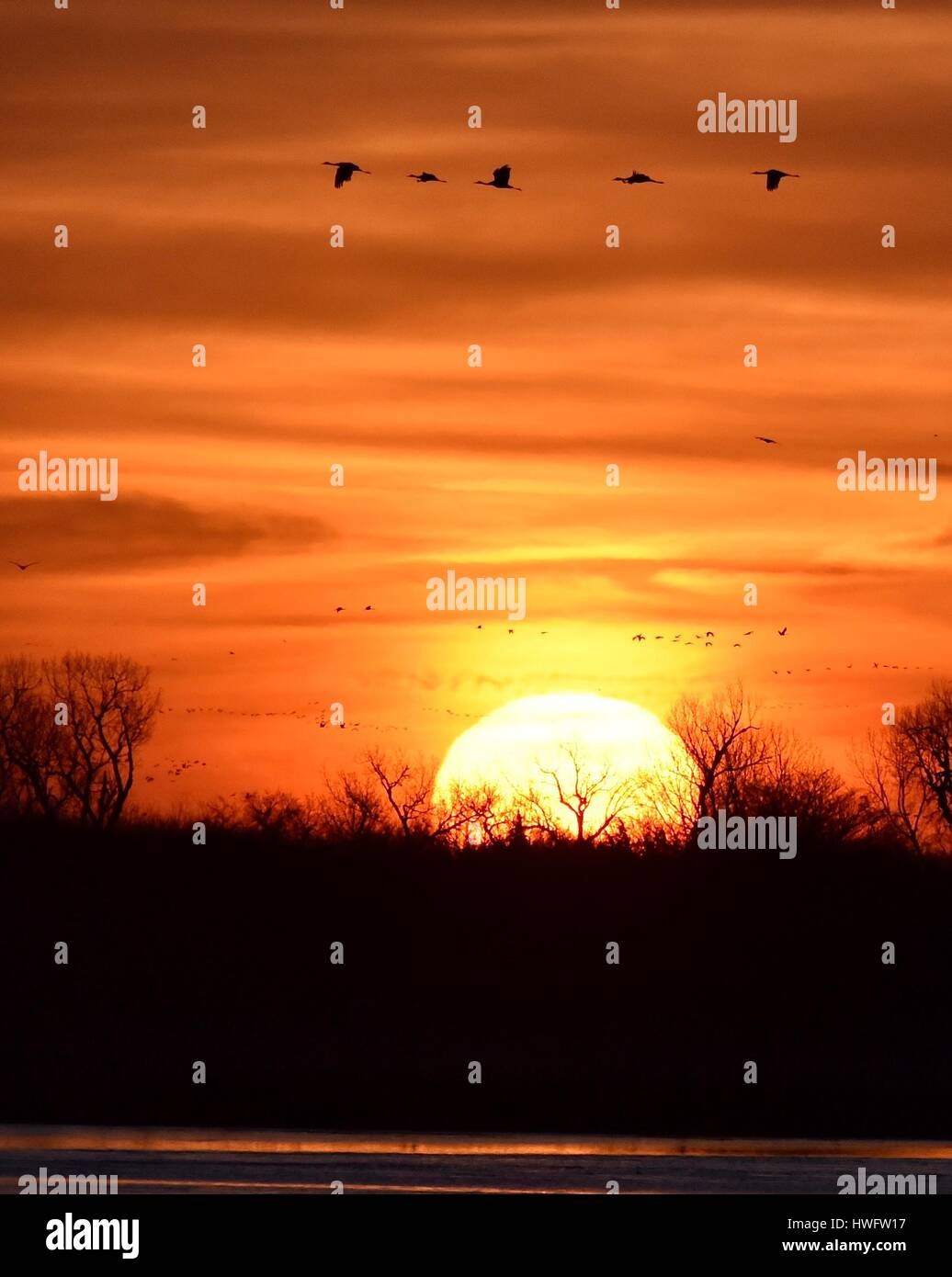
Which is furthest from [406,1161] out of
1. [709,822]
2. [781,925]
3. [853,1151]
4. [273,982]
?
[709,822]

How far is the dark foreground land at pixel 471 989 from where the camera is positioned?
47938 mm

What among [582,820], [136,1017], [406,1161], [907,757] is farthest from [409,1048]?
[907,757]

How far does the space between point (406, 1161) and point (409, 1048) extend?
20.4 m

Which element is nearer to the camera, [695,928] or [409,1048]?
[409,1048]

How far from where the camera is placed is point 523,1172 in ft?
114

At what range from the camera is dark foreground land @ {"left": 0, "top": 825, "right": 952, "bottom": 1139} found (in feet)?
157

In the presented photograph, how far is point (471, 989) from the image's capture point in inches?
2685

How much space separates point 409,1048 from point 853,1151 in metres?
18.2
